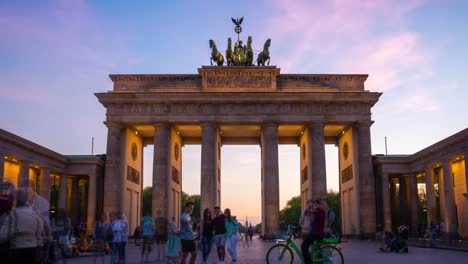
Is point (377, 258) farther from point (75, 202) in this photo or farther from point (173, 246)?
point (75, 202)

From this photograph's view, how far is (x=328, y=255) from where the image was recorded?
46.2 feet

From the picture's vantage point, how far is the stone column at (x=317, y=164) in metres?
47.7

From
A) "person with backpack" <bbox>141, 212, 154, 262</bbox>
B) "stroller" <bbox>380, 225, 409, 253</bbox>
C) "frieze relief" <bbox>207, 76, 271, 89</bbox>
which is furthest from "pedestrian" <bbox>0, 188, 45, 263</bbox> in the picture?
"frieze relief" <bbox>207, 76, 271, 89</bbox>

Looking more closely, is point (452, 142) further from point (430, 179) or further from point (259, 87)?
point (259, 87)

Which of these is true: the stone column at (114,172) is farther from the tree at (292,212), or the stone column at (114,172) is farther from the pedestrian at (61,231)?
the tree at (292,212)

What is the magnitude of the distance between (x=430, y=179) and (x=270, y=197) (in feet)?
46.5

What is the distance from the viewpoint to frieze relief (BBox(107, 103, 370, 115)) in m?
49.2

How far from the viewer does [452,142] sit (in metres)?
38.9

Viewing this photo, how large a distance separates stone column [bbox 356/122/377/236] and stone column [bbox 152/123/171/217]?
18093 millimetres

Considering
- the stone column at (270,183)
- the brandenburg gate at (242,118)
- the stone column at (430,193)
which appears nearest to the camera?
the stone column at (430,193)

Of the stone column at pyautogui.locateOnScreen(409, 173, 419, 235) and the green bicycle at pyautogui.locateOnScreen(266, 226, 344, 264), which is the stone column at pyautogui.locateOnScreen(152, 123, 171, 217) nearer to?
the stone column at pyautogui.locateOnScreen(409, 173, 419, 235)

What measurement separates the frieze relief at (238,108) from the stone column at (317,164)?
1.88 metres

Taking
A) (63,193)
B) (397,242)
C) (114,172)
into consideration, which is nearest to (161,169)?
(114,172)

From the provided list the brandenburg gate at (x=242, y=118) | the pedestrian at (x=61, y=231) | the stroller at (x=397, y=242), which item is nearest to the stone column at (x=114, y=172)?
the brandenburg gate at (x=242, y=118)
